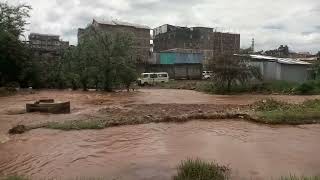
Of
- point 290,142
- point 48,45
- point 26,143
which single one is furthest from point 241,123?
point 48,45

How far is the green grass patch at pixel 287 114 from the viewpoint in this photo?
16.0 metres

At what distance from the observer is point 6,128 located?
15.3m

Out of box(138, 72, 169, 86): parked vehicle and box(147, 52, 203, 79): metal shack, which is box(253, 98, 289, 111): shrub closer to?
box(138, 72, 169, 86): parked vehicle

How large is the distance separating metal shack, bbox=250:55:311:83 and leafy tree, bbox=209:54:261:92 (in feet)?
5.92

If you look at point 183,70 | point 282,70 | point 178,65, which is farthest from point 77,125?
point 183,70

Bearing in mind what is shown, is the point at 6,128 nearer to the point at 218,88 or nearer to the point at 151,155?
the point at 151,155

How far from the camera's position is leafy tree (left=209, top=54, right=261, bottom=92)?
3444cm

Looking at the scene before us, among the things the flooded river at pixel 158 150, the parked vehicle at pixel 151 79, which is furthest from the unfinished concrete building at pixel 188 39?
the flooded river at pixel 158 150

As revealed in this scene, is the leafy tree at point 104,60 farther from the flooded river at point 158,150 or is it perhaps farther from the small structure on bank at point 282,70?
the flooded river at point 158,150

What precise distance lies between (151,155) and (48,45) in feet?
176

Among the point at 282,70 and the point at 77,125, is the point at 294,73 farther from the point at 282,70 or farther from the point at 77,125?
the point at 77,125

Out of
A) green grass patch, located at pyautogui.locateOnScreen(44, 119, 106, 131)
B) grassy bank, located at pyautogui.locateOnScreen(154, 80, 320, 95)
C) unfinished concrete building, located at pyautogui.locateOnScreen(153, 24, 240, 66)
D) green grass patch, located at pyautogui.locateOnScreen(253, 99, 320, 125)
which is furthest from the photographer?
unfinished concrete building, located at pyautogui.locateOnScreen(153, 24, 240, 66)

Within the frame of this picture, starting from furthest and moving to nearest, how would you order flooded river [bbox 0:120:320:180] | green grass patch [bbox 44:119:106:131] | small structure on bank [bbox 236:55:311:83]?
small structure on bank [bbox 236:55:311:83] → green grass patch [bbox 44:119:106:131] → flooded river [bbox 0:120:320:180]

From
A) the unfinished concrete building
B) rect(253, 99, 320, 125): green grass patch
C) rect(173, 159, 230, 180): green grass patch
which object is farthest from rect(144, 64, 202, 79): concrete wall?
rect(173, 159, 230, 180): green grass patch
